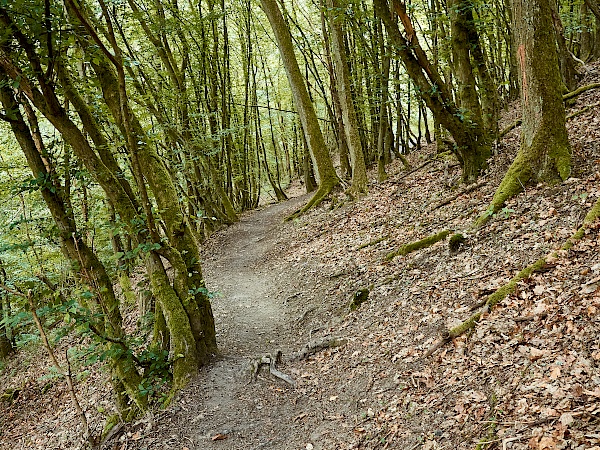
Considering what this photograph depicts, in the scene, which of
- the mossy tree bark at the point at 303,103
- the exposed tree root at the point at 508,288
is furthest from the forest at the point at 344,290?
the mossy tree bark at the point at 303,103

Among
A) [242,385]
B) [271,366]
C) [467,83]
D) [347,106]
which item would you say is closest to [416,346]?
[271,366]

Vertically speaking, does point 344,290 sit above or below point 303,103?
below

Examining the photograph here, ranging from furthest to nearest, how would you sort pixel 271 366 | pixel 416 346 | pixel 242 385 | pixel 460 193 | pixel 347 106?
1. pixel 347 106
2. pixel 460 193
3. pixel 271 366
4. pixel 242 385
5. pixel 416 346

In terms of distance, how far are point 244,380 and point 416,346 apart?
2.64 m

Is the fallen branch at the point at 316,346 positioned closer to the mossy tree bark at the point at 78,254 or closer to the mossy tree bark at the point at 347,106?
the mossy tree bark at the point at 78,254

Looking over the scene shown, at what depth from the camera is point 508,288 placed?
488 centimetres

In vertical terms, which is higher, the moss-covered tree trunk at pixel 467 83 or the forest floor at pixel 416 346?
the moss-covered tree trunk at pixel 467 83

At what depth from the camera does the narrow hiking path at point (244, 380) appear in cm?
543

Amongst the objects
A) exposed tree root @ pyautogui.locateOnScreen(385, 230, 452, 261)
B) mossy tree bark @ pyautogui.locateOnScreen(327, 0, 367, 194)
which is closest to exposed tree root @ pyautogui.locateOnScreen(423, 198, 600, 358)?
exposed tree root @ pyautogui.locateOnScreen(385, 230, 452, 261)

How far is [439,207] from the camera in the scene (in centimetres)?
904

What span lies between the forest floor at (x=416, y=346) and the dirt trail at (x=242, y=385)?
1.0 inches

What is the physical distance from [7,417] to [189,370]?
28.4ft

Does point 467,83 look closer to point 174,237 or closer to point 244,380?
point 174,237

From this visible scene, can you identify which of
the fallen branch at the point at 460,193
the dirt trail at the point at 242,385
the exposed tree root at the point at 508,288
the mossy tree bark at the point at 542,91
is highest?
the mossy tree bark at the point at 542,91
